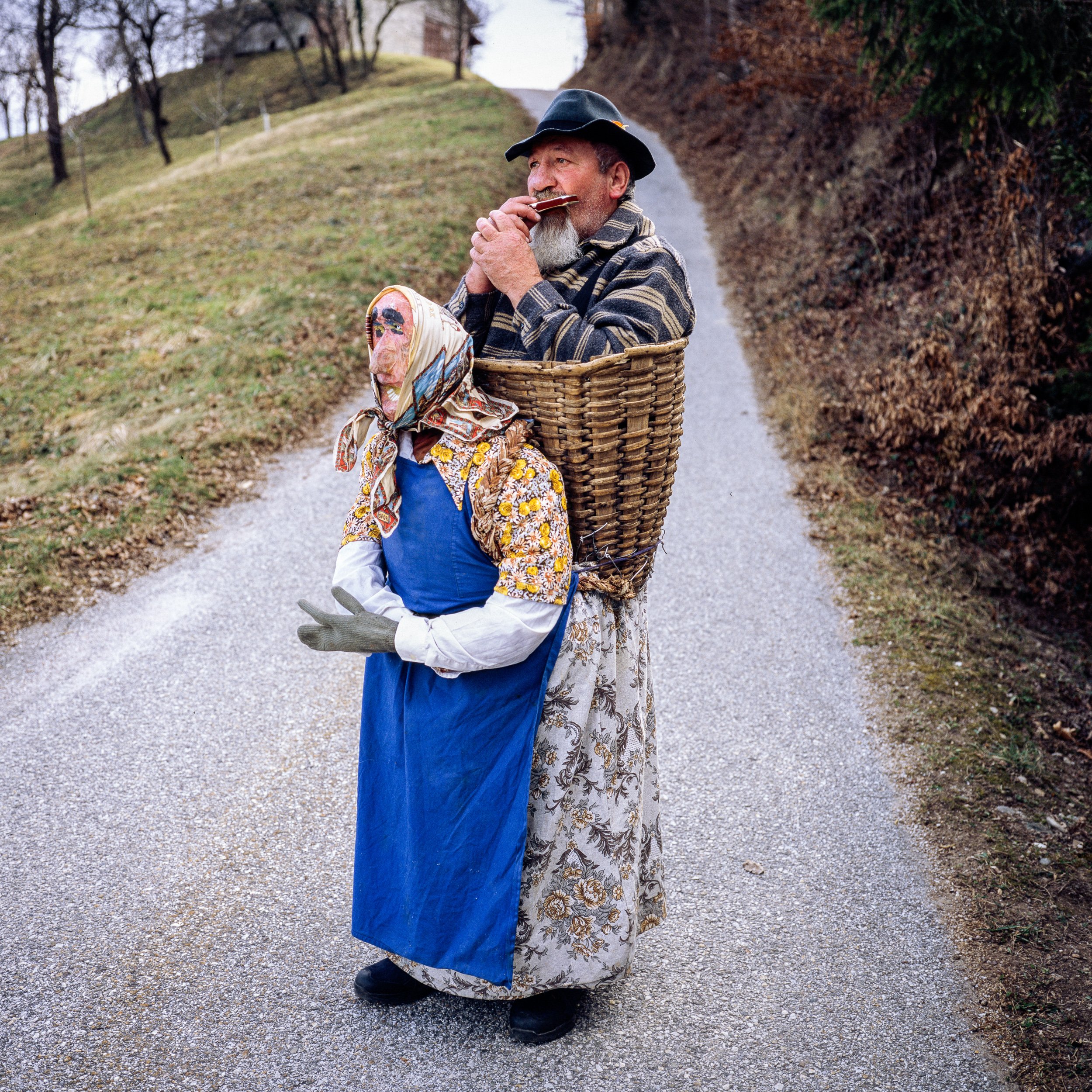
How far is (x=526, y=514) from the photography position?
1.94 meters

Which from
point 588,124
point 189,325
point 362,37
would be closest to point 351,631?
point 588,124

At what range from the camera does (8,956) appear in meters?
2.65

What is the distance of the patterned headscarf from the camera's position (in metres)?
1.88

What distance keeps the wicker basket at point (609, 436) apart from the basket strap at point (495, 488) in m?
0.07

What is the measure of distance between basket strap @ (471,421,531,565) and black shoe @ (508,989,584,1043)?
1.31 meters

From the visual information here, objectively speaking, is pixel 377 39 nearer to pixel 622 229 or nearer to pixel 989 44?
pixel 989 44

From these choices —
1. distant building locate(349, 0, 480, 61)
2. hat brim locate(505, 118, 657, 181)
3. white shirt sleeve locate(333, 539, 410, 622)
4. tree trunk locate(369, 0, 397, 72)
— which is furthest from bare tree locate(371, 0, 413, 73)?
white shirt sleeve locate(333, 539, 410, 622)

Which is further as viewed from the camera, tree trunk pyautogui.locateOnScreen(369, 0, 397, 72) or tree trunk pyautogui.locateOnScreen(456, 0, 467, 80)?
tree trunk pyautogui.locateOnScreen(369, 0, 397, 72)

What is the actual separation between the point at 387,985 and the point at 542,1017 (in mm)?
467

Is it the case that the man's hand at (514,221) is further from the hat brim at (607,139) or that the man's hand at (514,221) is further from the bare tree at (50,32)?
the bare tree at (50,32)

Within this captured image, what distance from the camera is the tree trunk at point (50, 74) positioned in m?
24.2

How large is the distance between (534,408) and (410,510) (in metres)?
0.39

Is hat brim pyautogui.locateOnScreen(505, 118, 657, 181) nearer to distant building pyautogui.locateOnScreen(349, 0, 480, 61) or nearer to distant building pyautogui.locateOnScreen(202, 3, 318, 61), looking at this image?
distant building pyautogui.locateOnScreen(202, 3, 318, 61)

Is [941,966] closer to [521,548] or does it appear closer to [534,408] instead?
[521,548]
